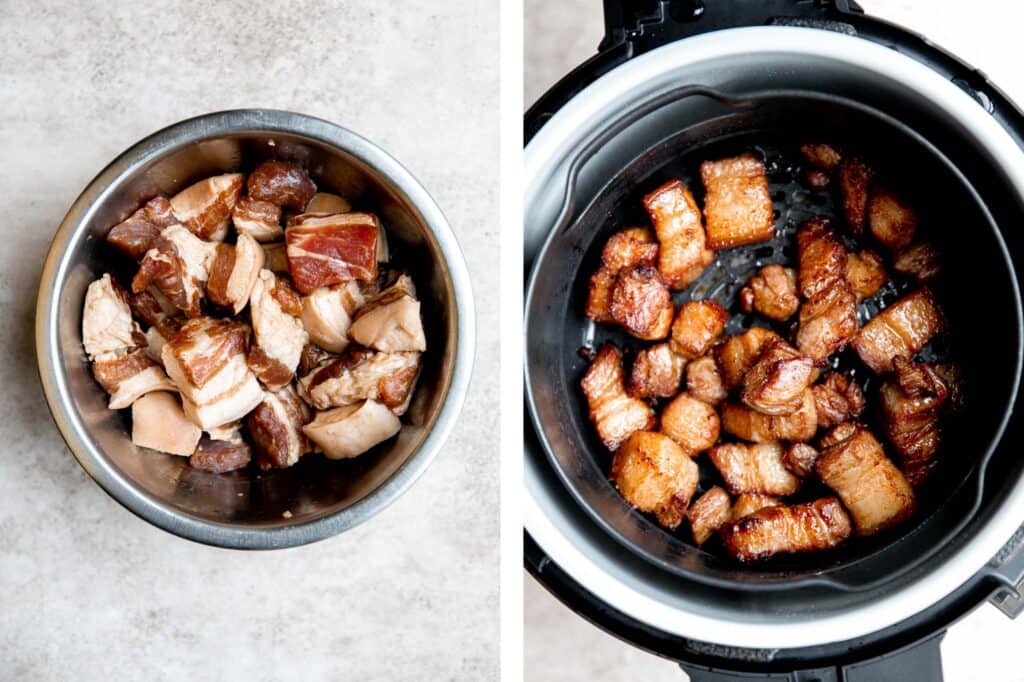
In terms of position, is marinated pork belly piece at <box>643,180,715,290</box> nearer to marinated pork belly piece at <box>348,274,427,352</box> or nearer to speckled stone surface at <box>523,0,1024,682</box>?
speckled stone surface at <box>523,0,1024,682</box>

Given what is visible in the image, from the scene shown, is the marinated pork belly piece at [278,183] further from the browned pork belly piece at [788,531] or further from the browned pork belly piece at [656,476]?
the browned pork belly piece at [788,531]

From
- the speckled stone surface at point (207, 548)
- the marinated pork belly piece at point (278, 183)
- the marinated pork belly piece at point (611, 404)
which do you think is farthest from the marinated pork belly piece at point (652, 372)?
the marinated pork belly piece at point (278, 183)

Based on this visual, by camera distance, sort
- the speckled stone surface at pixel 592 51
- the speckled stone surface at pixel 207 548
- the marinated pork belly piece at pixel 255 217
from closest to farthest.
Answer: the marinated pork belly piece at pixel 255 217, the speckled stone surface at pixel 207 548, the speckled stone surface at pixel 592 51

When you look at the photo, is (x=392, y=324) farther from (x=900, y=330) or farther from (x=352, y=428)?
(x=900, y=330)

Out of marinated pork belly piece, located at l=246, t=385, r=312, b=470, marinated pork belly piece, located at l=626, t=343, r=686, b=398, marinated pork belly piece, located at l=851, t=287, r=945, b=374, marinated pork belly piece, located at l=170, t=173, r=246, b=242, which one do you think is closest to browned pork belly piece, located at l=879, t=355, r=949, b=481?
marinated pork belly piece, located at l=851, t=287, r=945, b=374

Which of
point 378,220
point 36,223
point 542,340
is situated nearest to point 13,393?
point 36,223

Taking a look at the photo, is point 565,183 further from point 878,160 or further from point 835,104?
point 878,160
